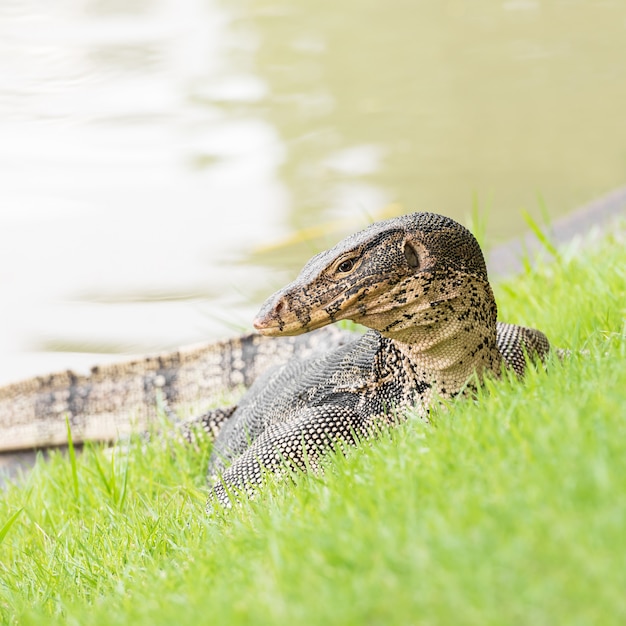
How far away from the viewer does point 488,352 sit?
4340mm

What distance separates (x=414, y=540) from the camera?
2561mm

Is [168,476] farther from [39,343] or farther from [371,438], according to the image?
[39,343]

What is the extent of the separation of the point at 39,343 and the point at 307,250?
2.58 m

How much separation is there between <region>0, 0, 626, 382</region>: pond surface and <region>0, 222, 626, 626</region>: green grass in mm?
3671

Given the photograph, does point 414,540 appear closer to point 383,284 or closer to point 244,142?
point 383,284

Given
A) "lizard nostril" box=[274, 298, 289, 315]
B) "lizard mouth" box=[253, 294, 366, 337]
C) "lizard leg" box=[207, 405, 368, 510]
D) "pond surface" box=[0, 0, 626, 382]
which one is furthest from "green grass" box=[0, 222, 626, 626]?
"pond surface" box=[0, 0, 626, 382]

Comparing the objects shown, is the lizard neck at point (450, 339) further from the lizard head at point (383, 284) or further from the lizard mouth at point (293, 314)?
the lizard mouth at point (293, 314)

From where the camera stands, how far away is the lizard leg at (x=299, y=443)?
4.60m

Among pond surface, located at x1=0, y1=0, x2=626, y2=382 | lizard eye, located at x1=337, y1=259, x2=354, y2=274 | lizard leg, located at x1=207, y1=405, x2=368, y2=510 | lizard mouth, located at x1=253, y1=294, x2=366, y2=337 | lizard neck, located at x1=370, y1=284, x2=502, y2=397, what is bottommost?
pond surface, located at x1=0, y1=0, x2=626, y2=382

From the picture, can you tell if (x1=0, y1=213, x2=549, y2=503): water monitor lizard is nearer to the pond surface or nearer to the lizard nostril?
the lizard nostril

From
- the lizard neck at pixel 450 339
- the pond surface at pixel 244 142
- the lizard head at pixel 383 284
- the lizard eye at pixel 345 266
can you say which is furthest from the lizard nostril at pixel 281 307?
the pond surface at pixel 244 142

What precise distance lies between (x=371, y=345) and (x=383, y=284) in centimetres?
82

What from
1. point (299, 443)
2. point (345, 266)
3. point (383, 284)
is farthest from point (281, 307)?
point (299, 443)

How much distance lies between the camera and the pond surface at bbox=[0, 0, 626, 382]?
946cm
